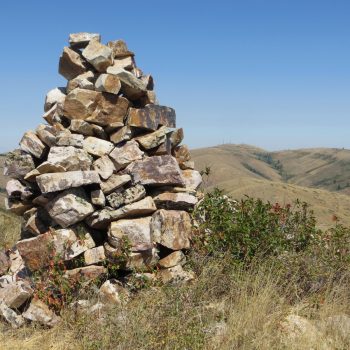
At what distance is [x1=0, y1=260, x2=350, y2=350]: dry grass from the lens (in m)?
5.37

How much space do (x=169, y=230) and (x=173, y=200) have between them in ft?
2.07

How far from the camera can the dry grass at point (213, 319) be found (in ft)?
17.6

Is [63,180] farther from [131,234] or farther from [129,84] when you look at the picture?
[129,84]

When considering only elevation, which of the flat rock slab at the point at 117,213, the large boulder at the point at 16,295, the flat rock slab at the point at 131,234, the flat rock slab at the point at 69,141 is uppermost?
the flat rock slab at the point at 69,141

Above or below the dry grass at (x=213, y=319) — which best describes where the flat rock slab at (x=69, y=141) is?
above

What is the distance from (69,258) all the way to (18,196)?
216cm

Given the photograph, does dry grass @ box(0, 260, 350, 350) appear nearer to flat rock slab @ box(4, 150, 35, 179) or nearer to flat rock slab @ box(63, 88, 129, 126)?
flat rock slab @ box(4, 150, 35, 179)

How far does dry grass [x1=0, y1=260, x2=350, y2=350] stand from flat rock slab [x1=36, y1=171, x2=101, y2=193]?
6.77ft

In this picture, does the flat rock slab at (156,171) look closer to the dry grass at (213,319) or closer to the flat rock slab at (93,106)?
the flat rock slab at (93,106)

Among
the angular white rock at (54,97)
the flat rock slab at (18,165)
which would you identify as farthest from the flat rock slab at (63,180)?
the angular white rock at (54,97)

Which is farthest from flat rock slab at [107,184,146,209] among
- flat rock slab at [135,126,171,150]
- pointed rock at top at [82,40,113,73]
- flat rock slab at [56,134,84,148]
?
pointed rock at top at [82,40,113,73]

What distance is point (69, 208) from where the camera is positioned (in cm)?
712

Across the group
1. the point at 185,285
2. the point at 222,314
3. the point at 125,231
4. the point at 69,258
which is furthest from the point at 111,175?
the point at 222,314

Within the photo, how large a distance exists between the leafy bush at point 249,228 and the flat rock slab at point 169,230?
31 centimetres
